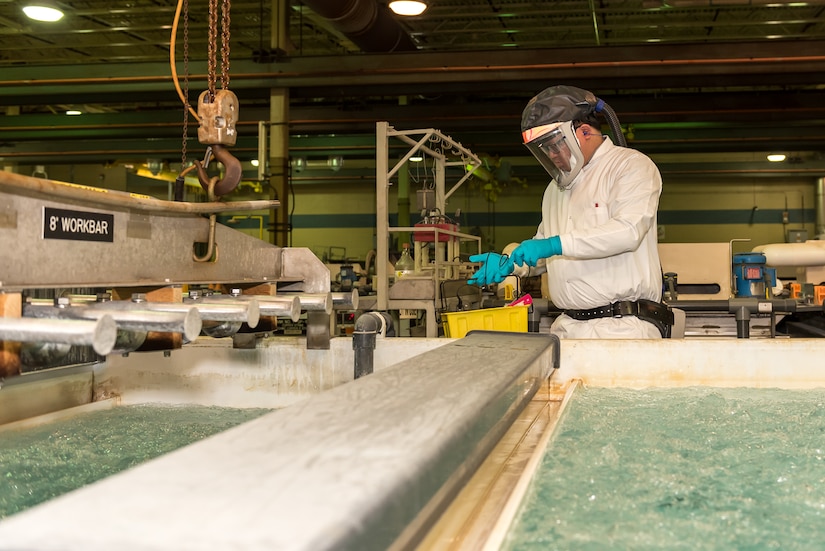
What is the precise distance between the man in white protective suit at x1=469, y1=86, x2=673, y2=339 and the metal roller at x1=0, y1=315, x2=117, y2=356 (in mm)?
1597

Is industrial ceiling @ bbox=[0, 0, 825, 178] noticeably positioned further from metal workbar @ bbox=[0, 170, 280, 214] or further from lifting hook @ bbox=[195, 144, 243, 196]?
metal workbar @ bbox=[0, 170, 280, 214]

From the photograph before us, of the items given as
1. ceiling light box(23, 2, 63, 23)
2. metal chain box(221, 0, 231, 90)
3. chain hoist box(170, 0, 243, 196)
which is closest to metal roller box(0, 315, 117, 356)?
chain hoist box(170, 0, 243, 196)

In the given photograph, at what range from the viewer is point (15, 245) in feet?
3.61

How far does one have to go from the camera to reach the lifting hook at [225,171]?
1.59 meters

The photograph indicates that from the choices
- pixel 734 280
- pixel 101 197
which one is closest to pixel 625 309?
pixel 101 197

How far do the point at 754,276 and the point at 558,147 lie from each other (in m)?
3.01

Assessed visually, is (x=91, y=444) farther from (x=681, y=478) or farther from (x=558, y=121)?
(x=558, y=121)

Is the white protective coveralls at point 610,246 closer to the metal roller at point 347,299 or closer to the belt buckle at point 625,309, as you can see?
the belt buckle at point 625,309

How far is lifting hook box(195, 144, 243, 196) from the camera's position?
1586 mm

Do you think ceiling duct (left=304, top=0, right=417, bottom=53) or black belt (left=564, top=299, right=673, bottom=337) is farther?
ceiling duct (left=304, top=0, right=417, bottom=53)

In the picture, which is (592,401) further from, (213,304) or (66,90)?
(66,90)

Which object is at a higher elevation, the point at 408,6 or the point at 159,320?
the point at 408,6

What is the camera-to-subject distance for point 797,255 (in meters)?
4.87

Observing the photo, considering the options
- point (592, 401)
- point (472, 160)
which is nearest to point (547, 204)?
point (592, 401)
